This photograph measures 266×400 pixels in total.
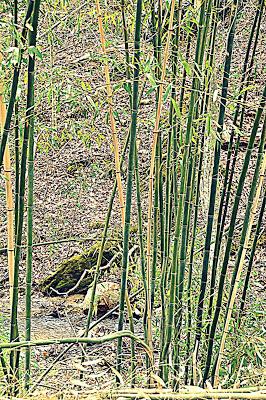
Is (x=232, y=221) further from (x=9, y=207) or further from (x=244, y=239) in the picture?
(x=9, y=207)

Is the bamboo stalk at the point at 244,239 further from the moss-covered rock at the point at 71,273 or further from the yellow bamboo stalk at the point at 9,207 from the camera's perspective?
the moss-covered rock at the point at 71,273

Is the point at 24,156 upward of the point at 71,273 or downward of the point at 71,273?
upward

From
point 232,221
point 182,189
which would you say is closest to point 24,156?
point 182,189

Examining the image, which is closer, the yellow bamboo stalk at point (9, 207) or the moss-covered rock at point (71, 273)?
the yellow bamboo stalk at point (9, 207)

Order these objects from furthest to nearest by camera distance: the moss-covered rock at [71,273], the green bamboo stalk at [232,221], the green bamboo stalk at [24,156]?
1. the moss-covered rock at [71,273]
2. the green bamboo stalk at [232,221]
3. the green bamboo stalk at [24,156]

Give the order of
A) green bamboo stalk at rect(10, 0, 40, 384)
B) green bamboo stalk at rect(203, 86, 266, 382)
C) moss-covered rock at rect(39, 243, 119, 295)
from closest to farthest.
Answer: green bamboo stalk at rect(10, 0, 40, 384) → green bamboo stalk at rect(203, 86, 266, 382) → moss-covered rock at rect(39, 243, 119, 295)

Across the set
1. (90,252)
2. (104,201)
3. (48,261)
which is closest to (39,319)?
(90,252)

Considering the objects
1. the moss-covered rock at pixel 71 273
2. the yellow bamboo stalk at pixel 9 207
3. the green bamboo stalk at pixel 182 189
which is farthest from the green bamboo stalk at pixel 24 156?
the moss-covered rock at pixel 71 273

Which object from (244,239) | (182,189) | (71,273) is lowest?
(71,273)

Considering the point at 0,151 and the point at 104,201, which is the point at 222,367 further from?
the point at 104,201

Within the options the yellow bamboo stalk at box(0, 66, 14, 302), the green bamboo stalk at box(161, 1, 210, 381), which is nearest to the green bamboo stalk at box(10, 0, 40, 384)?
the yellow bamboo stalk at box(0, 66, 14, 302)

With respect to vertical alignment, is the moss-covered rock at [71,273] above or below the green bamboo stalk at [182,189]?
below

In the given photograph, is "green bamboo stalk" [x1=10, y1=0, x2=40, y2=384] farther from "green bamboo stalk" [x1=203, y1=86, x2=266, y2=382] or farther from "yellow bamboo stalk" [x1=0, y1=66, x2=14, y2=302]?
"green bamboo stalk" [x1=203, y1=86, x2=266, y2=382]

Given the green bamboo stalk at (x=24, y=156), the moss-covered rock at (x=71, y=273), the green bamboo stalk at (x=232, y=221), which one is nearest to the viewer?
the green bamboo stalk at (x=24, y=156)
